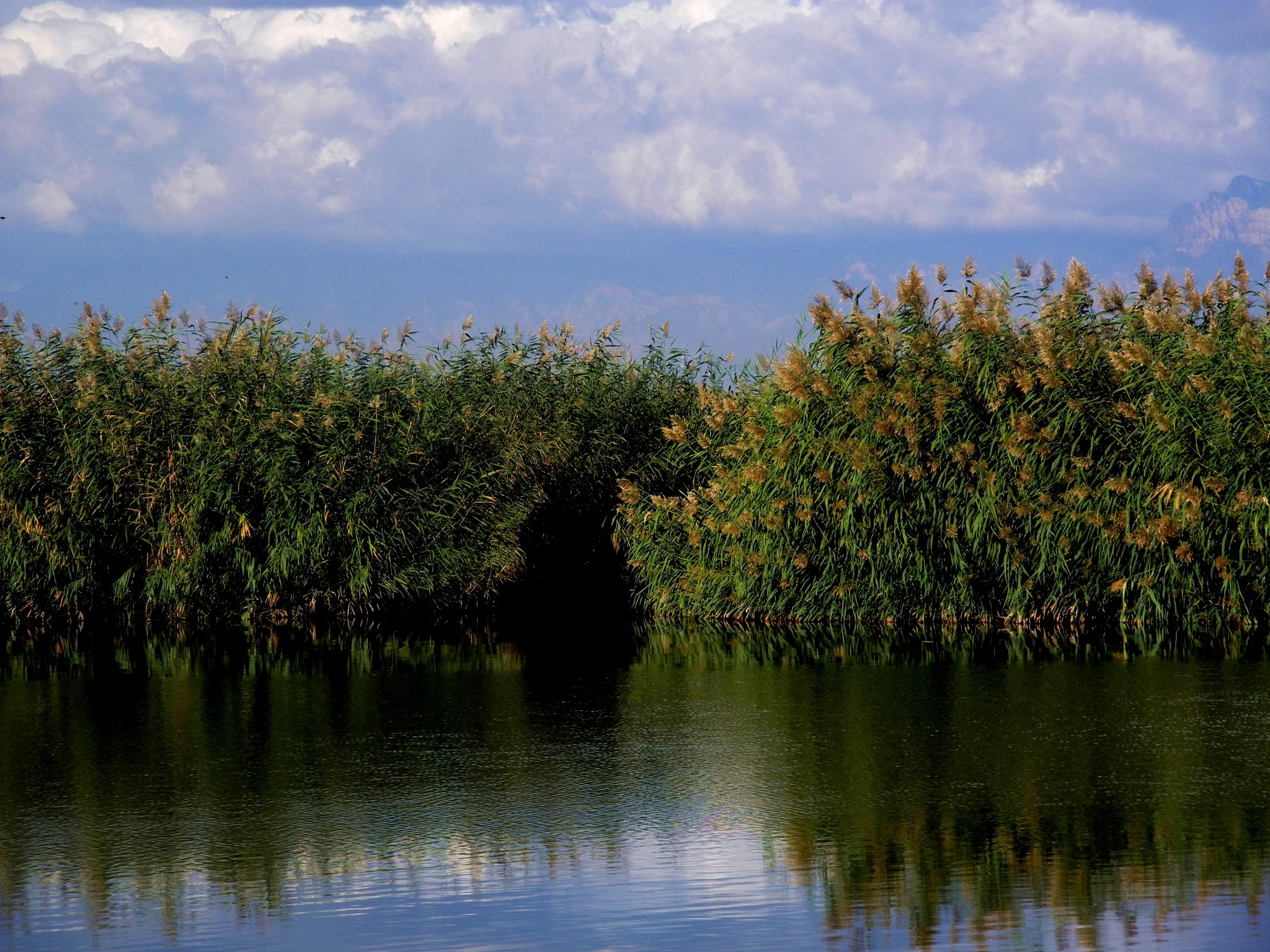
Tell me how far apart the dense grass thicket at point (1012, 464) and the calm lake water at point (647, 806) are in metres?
1.62

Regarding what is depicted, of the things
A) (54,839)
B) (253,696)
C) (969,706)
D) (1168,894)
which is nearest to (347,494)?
(253,696)

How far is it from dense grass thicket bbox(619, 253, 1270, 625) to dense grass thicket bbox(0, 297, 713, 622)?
2.73m

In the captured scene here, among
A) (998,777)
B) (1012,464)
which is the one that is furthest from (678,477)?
(998,777)

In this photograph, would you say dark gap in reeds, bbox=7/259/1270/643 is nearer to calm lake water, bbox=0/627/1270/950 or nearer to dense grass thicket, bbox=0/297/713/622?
dense grass thicket, bbox=0/297/713/622

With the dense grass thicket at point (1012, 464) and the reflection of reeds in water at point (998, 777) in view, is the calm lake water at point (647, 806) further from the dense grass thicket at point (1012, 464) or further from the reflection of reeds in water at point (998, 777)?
the dense grass thicket at point (1012, 464)

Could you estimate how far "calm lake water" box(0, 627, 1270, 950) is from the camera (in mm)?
5207

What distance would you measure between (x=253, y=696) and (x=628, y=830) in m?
5.05

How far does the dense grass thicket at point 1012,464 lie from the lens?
41.8 feet

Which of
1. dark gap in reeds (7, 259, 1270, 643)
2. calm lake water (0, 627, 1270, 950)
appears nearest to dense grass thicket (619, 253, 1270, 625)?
dark gap in reeds (7, 259, 1270, 643)

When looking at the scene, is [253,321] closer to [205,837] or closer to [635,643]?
[635,643]

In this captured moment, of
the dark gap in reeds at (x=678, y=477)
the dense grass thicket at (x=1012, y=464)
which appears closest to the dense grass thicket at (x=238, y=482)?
the dark gap in reeds at (x=678, y=477)

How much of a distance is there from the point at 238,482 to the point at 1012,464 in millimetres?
7708

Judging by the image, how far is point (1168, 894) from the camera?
17.8 ft

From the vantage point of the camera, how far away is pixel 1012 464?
1330cm
